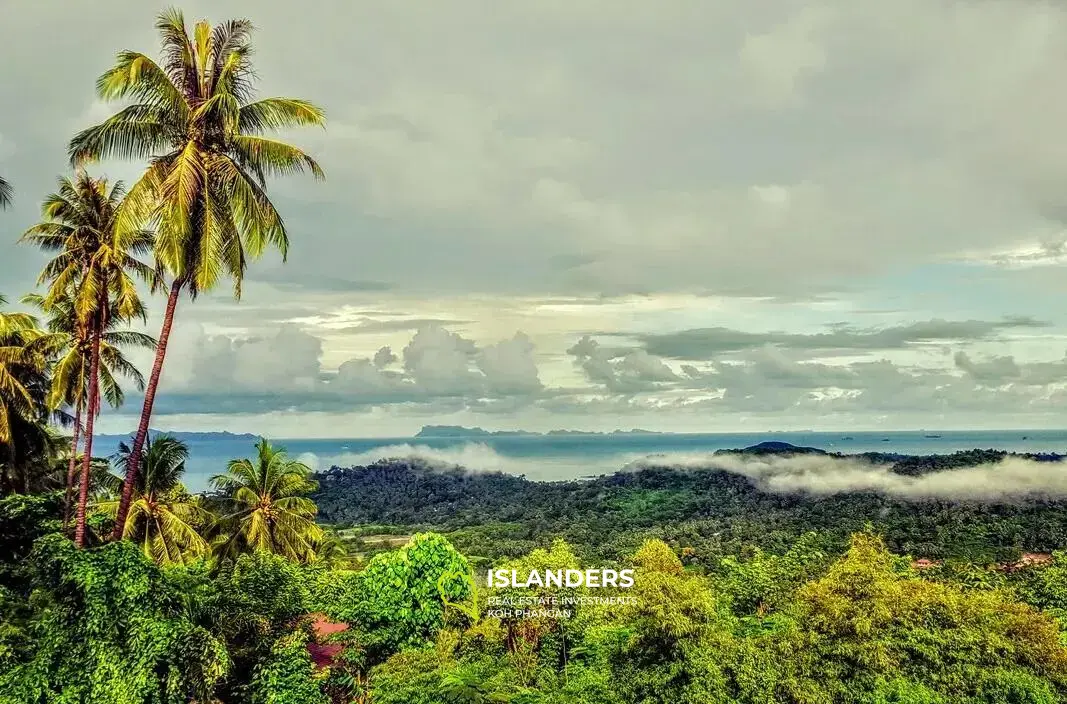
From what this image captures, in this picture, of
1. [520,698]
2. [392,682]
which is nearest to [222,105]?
[392,682]

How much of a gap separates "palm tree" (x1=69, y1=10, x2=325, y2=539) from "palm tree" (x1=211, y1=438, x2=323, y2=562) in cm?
1110

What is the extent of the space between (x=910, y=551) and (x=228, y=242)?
136 ft

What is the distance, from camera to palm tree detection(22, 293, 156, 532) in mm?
14781

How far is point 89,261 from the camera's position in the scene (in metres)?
14.1

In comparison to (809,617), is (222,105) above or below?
above

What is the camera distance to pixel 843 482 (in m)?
78.6

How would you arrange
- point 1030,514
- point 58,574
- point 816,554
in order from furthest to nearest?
point 1030,514 < point 816,554 < point 58,574

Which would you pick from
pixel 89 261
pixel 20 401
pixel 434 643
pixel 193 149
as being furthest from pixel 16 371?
pixel 434 643

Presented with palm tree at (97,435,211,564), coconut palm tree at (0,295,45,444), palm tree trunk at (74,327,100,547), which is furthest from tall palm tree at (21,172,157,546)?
palm tree at (97,435,211,564)

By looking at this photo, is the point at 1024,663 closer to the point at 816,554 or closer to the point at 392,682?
the point at 392,682

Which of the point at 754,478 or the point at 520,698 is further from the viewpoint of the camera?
the point at 754,478

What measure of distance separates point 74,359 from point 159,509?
290 inches

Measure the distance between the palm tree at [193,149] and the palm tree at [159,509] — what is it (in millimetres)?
7732

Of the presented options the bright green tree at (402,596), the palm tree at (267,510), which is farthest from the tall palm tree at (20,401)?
the bright green tree at (402,596)
